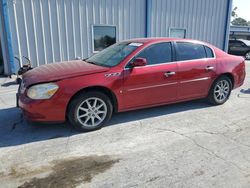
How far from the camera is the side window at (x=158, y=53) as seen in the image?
4.45m

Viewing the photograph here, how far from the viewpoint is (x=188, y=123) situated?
173 inches

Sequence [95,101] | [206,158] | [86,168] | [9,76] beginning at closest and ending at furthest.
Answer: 1. [86,168]
2. [206,158]
3. [95,101]
4. [9,76]

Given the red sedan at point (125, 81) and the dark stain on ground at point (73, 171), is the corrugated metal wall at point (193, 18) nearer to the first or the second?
the red sedan at point (125, 81)

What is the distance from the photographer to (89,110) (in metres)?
3.97

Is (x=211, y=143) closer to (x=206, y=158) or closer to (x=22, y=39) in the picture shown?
(x=206, y=158)

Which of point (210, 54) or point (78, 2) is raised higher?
point (78, 2)

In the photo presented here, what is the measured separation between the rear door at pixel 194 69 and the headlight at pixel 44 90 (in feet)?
A: 8.07

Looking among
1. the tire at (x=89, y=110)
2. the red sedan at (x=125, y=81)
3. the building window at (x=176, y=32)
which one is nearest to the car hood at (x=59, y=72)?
the red sedan at (x=125, y=81)

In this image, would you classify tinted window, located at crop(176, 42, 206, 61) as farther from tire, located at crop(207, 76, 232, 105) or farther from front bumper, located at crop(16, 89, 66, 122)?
front bumper, located at crop(16, 89, 66, 122)

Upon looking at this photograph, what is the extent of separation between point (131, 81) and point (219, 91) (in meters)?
2.40

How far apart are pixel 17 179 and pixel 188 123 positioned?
2994mm

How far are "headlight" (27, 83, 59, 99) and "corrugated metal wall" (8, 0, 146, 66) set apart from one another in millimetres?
5641

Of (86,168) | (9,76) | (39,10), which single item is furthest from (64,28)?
(86,168)

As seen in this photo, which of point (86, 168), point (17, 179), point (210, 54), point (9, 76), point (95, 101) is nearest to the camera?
point (17, 179)
